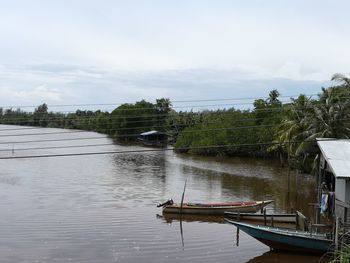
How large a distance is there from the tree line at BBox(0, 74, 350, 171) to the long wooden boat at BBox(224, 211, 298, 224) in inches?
158

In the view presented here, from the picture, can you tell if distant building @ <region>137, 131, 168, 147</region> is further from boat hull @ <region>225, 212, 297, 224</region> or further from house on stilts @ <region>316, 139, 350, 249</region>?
house on stilts @ <region>316, 139, 350, 249</region>

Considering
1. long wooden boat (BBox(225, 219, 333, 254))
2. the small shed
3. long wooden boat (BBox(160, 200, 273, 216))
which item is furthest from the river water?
the small shed

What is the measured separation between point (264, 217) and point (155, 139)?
216 ft

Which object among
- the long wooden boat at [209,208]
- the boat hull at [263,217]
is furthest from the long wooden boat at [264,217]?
the long wooden boat at [209,208]

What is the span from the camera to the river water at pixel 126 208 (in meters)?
23.0

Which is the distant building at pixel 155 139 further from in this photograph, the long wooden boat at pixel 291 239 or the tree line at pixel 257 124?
the long wooden boat at pixel 291 239

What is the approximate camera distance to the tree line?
3497 centimetres

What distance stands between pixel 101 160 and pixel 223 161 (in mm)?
14997

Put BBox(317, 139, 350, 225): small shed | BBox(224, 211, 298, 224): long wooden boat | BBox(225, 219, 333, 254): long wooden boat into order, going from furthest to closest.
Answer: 1. BBox(224, 211, 298, 224): long wooden boat
2. BBox(225, 219, 333, 254): long wooden boat
3. BBox(317, 139, 350, 225): small shed

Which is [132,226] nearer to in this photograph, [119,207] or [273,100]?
[119,207]

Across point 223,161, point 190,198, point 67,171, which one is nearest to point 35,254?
point 190,198

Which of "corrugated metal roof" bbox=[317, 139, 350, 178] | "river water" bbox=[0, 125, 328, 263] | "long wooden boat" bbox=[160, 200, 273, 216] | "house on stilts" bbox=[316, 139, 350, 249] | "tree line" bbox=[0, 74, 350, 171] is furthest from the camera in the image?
"tree line" bbox=[0, 74, 350, 171]

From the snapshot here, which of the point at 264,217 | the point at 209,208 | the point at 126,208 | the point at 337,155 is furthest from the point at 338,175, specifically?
the point at 126,208

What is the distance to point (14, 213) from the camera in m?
30.1
